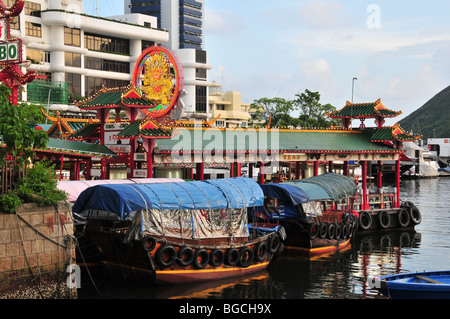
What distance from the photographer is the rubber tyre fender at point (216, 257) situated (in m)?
25.3

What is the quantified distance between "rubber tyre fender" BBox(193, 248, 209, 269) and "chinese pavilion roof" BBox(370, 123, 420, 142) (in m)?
24.2

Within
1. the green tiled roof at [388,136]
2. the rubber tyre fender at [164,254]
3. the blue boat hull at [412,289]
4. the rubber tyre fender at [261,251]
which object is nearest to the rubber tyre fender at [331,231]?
the rubber tyre fender at [261,251]

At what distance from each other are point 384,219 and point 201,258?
20.4m

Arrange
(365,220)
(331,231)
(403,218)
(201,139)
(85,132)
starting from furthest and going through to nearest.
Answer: (403,218), (365,220), (201,139), (85,132), (331,231)

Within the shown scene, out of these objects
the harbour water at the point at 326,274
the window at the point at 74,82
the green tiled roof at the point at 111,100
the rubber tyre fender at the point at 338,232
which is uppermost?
the window at the point at 74,82

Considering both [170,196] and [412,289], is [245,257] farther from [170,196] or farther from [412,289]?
[412,289]

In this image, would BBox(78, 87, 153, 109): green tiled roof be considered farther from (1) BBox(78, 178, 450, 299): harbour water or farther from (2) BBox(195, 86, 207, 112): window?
(2) BBox(195, 86, 207, 112): window

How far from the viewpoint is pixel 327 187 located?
110 ft

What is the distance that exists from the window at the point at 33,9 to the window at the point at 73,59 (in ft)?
20.8

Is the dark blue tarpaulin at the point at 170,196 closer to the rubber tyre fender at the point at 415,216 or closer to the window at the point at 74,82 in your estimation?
the rubber tyre fender at the point at 415,216

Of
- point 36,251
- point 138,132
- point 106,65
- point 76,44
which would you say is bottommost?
point 36,251

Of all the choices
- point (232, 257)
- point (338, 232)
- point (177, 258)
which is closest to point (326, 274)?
point (232, 257)
